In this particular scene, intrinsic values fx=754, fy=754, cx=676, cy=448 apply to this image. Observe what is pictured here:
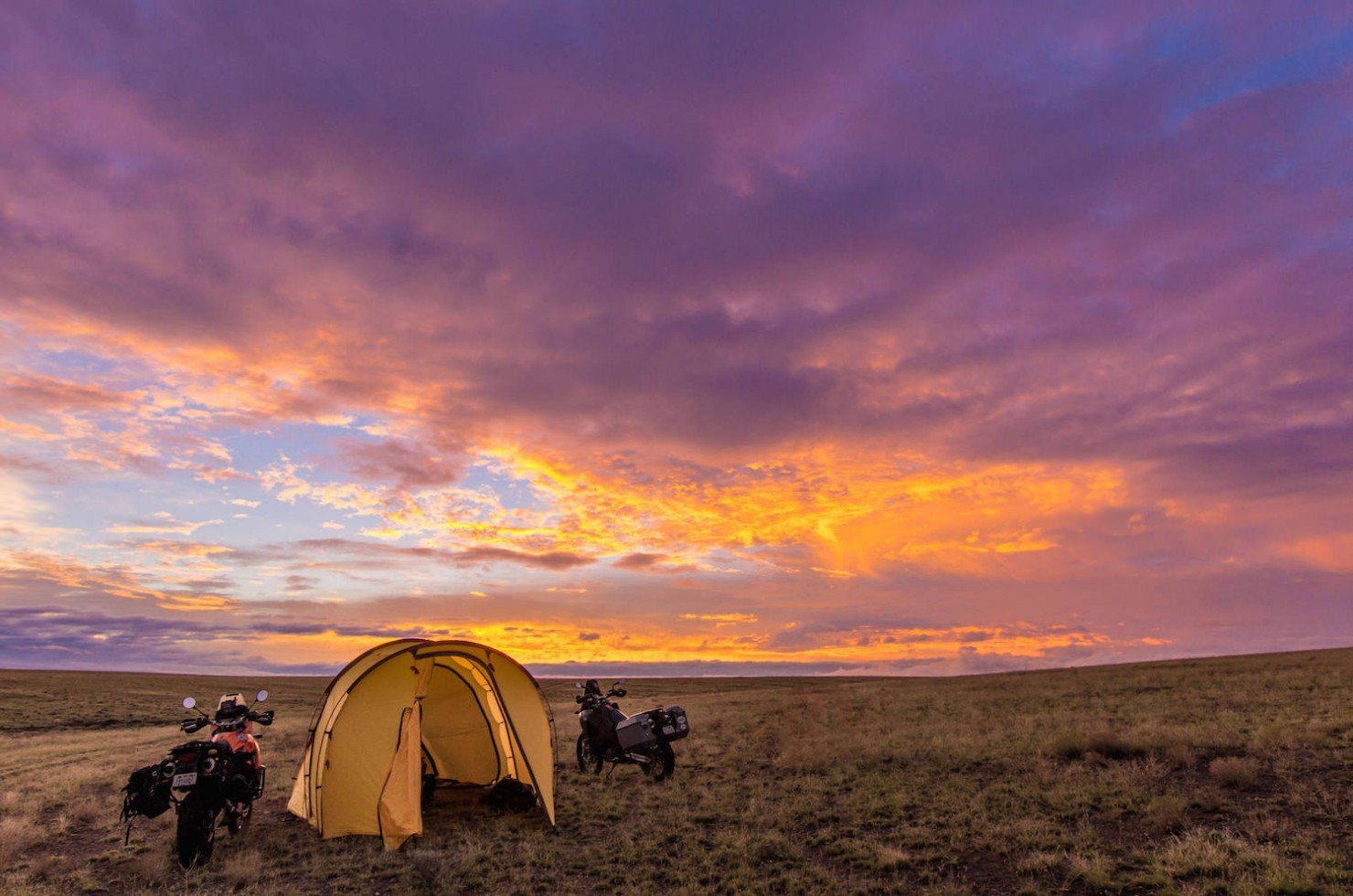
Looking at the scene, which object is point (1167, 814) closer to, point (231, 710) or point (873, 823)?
point (873, 823)

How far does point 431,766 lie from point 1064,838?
40.5 feet

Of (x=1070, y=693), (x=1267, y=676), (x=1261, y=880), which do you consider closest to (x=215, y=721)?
(x=1261, y=880)

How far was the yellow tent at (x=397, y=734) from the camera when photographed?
13.0m

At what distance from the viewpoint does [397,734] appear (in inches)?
538

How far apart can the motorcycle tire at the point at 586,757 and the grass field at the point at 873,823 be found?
492 mm

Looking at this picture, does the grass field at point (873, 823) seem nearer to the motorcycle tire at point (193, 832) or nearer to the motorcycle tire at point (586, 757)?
the motorcycle tire at point (193, 832)

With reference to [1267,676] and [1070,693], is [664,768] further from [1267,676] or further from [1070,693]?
[1267,676]

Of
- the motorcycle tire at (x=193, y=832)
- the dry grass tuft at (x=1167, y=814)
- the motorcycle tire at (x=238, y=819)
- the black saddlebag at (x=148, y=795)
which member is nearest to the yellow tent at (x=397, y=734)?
the motorcycle tire at (x=238, y=819)

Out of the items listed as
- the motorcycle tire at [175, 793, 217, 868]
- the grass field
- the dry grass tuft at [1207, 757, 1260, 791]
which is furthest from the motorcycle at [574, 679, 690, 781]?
the dry grass tuft at [1207, 757, 1260, 791]

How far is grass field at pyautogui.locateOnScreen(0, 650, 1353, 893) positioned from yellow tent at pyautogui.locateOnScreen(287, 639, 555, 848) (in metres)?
0.54

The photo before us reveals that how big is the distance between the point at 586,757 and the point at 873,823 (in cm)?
894

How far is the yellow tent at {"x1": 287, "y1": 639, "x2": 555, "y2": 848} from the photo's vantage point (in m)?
13.0

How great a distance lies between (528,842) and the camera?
497 inches

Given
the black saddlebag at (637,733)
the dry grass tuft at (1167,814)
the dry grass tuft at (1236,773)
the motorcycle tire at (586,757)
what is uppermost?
Result: the black saddlebag at (637,733)
